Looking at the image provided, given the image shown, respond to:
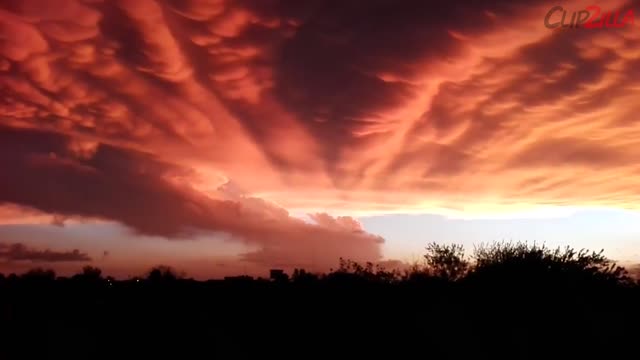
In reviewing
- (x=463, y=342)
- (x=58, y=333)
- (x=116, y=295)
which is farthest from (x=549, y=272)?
(x=116, y=295)

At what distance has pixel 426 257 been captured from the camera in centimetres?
4553

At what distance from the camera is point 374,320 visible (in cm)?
2431

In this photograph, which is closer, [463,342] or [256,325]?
[463,342]

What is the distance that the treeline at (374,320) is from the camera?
2016cm

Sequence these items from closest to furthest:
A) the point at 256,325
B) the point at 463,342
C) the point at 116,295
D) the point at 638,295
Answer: the point at 463,342 < the point at 256,325 < the point at 638,295 < the point at 116,295

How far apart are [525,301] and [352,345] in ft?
26.7

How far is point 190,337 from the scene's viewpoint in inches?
895

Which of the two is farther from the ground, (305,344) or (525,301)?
(525,301)

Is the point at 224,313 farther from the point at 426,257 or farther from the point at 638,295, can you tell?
the point at 426,257

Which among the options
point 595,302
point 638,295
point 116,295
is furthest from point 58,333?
point 638,295

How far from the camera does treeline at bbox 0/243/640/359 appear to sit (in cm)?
2016

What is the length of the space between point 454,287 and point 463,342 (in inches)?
437

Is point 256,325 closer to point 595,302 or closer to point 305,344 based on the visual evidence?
point 305,344

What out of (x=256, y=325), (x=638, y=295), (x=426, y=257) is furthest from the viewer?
(x=426, y=257)
